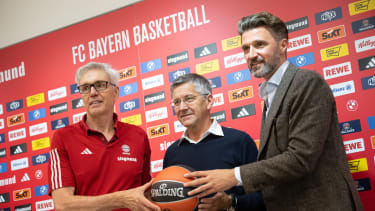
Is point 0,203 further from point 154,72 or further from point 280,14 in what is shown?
point 280,14

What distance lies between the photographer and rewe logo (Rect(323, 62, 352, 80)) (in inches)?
104

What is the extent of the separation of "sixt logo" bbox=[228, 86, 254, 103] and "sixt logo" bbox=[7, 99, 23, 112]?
8.19ft

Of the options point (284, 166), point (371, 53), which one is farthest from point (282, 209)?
point (371, 53)

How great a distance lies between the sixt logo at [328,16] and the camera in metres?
2.71

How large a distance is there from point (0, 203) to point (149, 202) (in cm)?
302

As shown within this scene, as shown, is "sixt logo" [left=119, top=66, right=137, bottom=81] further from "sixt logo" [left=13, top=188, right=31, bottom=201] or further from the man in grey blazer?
the man in grey blazer

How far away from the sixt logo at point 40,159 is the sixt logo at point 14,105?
647mm

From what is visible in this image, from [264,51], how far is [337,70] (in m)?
1.26

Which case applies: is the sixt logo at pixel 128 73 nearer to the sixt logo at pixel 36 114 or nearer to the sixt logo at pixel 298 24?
the sixt logo at pixel 36 114

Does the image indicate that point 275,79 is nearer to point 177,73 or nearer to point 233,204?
point 233,204

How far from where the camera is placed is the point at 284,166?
1400mm

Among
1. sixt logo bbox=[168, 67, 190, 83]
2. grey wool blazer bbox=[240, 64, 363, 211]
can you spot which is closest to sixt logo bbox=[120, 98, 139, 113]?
sixt logo bbox=[168, 67, 190, 83]

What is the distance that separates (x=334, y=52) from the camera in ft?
8.83

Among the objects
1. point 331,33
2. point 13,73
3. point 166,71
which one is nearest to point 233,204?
point 331,33
